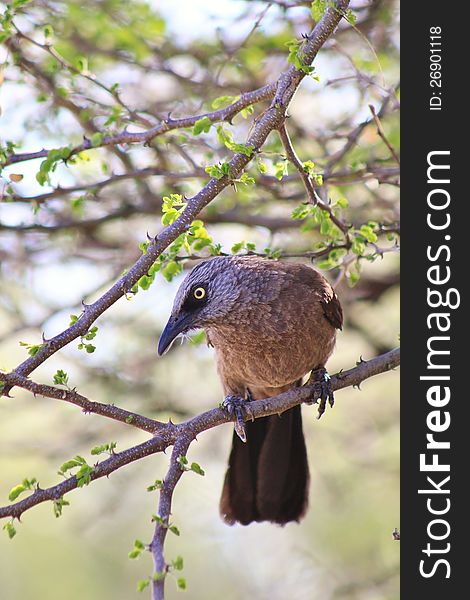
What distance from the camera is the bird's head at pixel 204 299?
15.7 feet

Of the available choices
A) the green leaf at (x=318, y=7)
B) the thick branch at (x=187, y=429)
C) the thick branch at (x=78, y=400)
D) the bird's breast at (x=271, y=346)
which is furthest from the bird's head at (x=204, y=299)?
the green leaf at (x=318, y=7)

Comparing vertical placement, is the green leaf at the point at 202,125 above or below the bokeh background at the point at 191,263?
below

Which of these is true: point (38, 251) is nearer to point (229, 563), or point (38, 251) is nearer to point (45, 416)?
point (45, 416)

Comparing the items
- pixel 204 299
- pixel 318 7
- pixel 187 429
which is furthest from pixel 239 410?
pixel 318 7

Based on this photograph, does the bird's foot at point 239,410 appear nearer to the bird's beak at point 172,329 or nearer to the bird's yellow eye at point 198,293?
the bird's beak at point 172,329

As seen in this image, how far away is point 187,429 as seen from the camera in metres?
3.84

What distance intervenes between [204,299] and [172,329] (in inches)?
10.9

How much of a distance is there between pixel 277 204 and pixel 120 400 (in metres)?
2.26

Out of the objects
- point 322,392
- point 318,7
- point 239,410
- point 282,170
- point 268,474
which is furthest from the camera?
point 268,474

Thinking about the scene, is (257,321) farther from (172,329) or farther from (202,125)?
(202,125)

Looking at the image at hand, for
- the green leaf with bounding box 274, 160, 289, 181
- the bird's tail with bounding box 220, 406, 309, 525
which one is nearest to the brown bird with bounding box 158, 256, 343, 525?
the bird's tail with bounding box 220, 406, 309, 525

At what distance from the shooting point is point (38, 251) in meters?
6.82

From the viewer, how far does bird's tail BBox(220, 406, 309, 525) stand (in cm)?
567

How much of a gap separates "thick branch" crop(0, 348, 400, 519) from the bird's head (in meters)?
0.65
